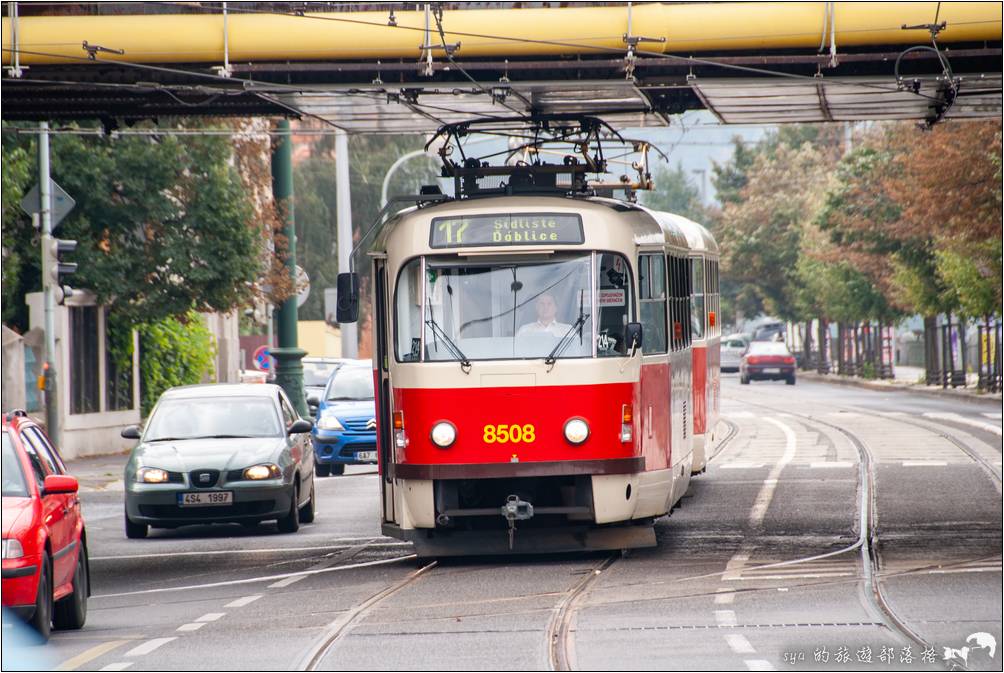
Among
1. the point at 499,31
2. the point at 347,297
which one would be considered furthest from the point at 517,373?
the point at 499,31

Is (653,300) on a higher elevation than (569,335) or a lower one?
higher

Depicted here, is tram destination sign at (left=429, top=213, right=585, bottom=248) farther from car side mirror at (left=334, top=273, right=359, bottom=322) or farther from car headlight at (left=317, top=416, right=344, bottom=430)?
car headlight at (left=317, top=416, right=344, bottom=430)

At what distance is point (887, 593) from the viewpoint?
13.0m

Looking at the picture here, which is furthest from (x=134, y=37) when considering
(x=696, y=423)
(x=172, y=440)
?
(x=696, y=423)

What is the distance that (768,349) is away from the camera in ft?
234

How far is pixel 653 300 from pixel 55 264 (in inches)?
400

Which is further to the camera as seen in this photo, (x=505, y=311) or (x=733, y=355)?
(x=733, y=355)

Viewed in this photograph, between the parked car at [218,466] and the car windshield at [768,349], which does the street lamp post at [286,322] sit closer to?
the parked car at [218,466]

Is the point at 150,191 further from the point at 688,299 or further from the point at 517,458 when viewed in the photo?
the point at 517,458

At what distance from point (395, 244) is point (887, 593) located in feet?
15.8

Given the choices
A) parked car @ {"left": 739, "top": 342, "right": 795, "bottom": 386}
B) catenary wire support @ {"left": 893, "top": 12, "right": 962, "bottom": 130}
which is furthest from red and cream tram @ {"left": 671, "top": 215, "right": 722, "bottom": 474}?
parked car @ {"left": 739, "top": 342, "right": 795, "bottom": 386}

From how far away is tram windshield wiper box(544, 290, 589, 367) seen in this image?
15141 millimetres

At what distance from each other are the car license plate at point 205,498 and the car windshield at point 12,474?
7201 mm

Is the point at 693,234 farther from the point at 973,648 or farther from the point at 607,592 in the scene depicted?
the point at 973,648
